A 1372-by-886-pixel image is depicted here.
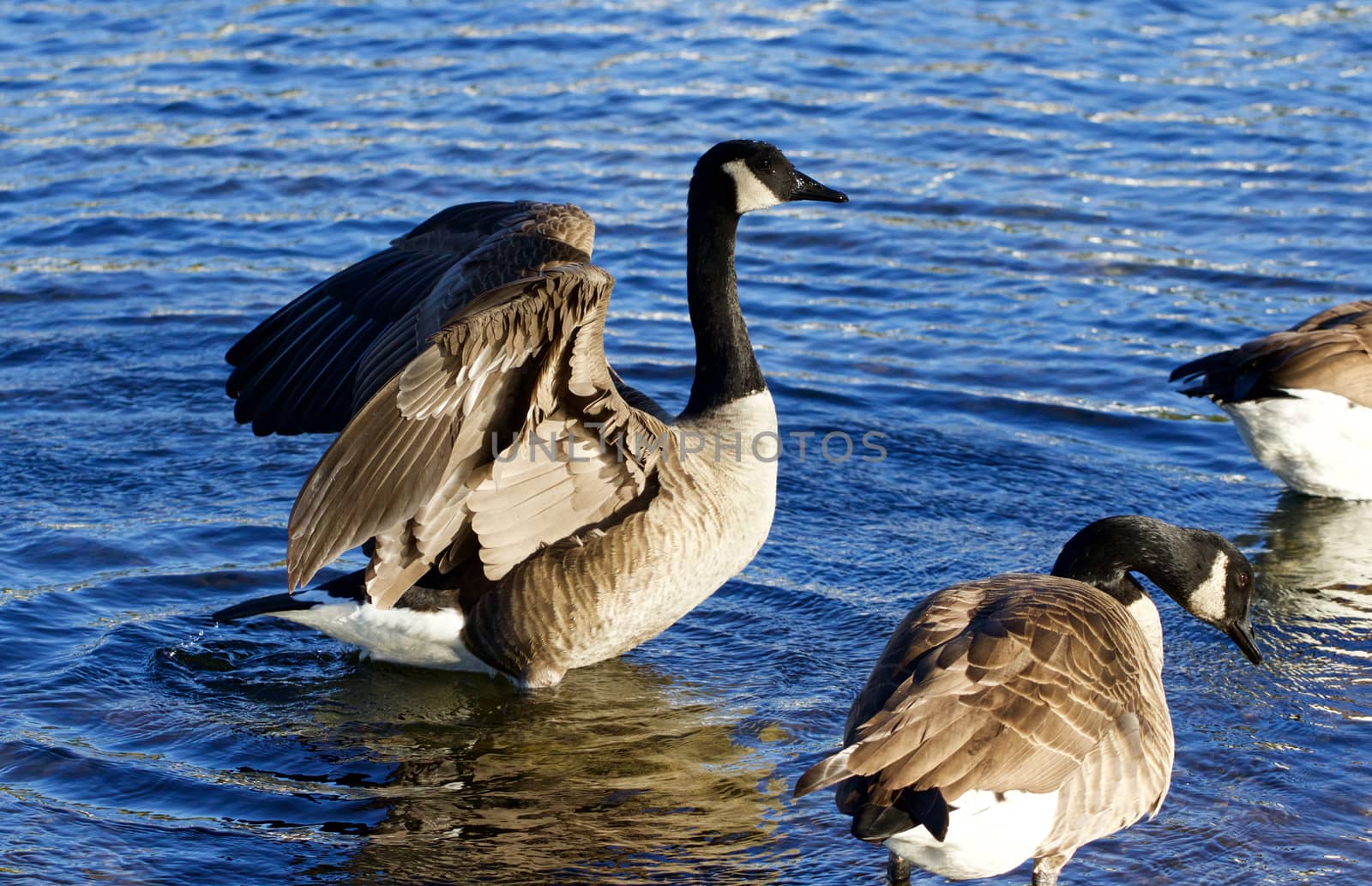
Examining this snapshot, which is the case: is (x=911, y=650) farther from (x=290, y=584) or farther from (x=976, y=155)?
(x=976, y=155)

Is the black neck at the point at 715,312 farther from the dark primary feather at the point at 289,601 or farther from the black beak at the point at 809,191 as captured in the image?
the dark primary feather at the point at 289,601

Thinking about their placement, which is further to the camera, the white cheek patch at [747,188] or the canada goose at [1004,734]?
→ the white cheek patch at [747,188]

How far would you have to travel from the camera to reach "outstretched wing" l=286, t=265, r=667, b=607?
202 inches

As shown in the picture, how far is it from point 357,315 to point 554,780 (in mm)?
2232

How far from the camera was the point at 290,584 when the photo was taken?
16.9 ft

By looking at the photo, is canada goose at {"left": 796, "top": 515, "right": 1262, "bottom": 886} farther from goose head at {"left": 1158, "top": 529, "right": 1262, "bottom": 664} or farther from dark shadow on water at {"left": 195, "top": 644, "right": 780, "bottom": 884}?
dark shadow on water at {"left": 195, "top": 644, "right": 780, "bottom": 884}

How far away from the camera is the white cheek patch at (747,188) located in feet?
21.8

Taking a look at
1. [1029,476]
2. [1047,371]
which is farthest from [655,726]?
[1047,371]

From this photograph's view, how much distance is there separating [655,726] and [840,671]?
82cm

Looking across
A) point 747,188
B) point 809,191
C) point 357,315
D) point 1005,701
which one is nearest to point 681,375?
point 809,191

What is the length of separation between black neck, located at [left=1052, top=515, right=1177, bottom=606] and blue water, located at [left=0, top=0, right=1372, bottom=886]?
2.45 feet

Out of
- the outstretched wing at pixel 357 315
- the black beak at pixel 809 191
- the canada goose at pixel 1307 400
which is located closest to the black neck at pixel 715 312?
the black beak at pixel 809 191

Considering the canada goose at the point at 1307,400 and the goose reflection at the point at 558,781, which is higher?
the canada goose at the point at 1307,400

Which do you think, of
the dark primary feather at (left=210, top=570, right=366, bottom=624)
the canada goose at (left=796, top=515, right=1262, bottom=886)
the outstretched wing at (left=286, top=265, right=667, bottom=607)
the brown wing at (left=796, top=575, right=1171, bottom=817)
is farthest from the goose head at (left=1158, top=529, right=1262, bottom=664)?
the dark primary feather at (left=210, top=570, right=366, bottom=624)
